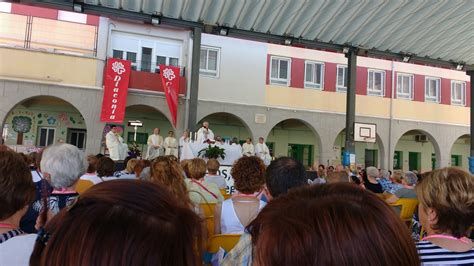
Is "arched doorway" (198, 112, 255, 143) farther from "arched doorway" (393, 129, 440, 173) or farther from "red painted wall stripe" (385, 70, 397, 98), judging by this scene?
"arched doorway" (393, 129, 440, 173)

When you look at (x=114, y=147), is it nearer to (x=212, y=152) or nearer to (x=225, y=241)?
(x=212, y=152)

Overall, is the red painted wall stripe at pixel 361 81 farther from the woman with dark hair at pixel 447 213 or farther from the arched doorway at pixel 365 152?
the woman with dark hair at pixel 447 213

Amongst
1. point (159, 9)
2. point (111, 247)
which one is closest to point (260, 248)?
point (111, 247)

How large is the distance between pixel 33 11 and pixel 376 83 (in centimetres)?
1311

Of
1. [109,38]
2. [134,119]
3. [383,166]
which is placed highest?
[109,38]

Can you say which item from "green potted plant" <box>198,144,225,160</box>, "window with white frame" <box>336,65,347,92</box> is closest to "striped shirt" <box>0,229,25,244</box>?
"green potted plant" <box>198,144,225,160</box>

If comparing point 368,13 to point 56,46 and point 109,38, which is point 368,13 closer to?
point 109,38

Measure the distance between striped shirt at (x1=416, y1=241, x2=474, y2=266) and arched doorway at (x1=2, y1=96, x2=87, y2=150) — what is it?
1345 centimetres

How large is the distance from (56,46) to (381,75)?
12.6 m

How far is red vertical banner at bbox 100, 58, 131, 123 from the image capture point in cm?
1205

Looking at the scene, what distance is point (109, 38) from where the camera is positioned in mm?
12883

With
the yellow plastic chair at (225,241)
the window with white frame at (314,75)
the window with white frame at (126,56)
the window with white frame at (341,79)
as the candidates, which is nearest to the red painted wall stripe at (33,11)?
the window with white frame at (126,56)

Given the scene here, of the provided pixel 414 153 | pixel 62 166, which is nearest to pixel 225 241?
pixel 62 166

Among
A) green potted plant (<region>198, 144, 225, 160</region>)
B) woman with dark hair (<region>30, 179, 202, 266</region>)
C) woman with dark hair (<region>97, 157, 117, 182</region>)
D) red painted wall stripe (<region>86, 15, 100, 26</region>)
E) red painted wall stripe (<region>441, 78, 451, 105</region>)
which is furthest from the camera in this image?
red painted wall stripe (<region>441, 78, 451, 105</region>)
